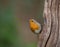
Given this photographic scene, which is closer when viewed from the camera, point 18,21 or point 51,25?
point 51,25

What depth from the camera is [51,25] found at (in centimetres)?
326

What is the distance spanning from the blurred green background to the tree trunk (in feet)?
5.89

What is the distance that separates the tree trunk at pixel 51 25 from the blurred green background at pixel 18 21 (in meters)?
1.80

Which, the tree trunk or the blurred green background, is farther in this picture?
the blurred green background

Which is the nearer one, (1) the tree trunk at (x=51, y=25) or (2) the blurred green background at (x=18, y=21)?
(1) the tree trunk at (x=51, y=25)

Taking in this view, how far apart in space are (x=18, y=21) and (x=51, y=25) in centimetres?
278

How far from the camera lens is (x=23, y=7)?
6215mm

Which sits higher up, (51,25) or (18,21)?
(51,25)

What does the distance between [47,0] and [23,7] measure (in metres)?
2.98

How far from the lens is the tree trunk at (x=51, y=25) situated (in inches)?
127

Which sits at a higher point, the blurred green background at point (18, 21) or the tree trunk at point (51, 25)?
the tree trunk at point (51, 25)

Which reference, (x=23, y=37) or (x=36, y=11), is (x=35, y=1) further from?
(x=23, y=37)

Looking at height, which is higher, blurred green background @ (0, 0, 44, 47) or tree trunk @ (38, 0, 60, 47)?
tree trunk @ (38, 0, 60, 47)

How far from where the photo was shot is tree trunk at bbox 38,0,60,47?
3.23m
